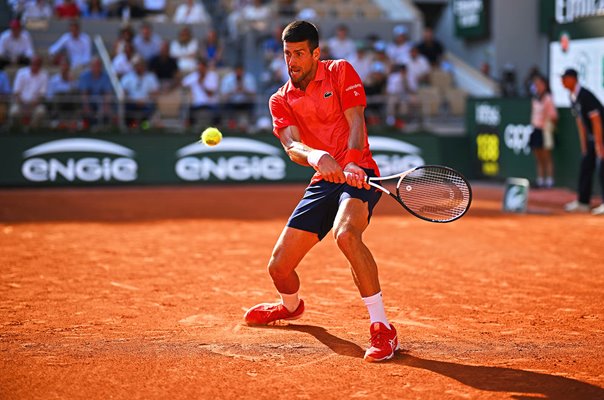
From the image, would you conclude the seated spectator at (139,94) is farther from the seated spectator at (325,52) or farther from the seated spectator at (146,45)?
the seated spectator at (325,52)

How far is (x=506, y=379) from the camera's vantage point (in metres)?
5.16

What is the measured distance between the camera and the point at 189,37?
67.7 feet

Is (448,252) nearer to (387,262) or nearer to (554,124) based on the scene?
(387,262)

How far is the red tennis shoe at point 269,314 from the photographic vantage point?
6.56m

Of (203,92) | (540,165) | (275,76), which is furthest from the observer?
(275,76)

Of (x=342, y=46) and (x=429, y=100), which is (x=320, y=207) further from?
(x=342, y=46)

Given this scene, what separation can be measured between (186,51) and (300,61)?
595 inches

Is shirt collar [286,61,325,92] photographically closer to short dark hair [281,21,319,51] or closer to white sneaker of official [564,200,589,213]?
short dark hair [281,21,319,51]

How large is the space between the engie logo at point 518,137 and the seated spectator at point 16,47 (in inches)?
408

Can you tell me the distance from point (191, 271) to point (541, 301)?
355 centimetres

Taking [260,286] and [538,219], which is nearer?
[260,286]

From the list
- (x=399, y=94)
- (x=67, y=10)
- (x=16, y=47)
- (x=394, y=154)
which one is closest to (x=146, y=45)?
(x=67, y=10)

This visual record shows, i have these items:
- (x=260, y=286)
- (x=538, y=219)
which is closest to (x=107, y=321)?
(x=260, y=286)

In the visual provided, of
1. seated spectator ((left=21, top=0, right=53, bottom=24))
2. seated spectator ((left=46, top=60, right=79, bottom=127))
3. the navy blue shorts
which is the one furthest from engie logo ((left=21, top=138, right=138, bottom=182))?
the navy blue shorts
